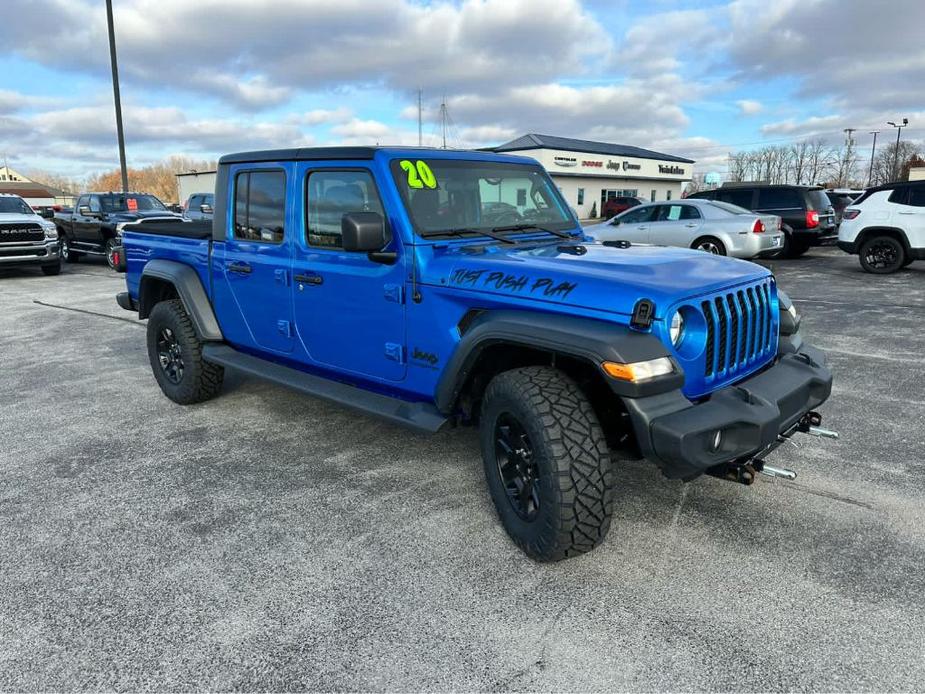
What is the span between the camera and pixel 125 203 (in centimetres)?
1559

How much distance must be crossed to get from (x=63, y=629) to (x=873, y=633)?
298cm

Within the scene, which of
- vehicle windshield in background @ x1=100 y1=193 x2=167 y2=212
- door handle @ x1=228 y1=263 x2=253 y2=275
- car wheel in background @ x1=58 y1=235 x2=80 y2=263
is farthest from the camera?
car wheel in background @ x1=58 y1=235 x2=80 y2=263

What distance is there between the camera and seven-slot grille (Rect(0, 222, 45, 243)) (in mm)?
13000

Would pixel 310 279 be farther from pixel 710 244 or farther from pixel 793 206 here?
pixel 793 206

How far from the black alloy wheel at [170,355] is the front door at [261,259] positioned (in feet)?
2.97

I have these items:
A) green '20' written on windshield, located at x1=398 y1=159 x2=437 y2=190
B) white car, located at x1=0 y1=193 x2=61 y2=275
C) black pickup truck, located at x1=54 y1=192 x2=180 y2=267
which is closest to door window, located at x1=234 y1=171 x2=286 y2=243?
green '20' written on windshield, located at x1=398 y1=159 x2=437 y2=190

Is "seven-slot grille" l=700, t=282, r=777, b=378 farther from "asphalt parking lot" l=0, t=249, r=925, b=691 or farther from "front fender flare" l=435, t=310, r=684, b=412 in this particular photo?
"asphalt parking lot" l=0, t=249, r=925, b=691

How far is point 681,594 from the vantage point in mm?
2670

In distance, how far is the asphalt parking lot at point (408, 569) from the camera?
2.29m

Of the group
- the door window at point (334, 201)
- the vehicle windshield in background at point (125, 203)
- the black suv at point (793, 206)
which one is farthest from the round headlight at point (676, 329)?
the vehicle windshield in background at point (125, 203)

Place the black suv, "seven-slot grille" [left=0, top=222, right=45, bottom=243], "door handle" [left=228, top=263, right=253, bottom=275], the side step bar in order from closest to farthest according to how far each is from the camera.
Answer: the side step bar, "door handle" [left=228, top=263, right=253, bottom=275], "seven-slot grille" [left=0, top=222, right=45, bottom=243], the black suv

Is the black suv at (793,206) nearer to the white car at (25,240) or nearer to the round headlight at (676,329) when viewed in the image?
the round headlight at (676,329)

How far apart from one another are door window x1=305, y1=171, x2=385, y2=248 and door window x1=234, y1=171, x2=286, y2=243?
0.89 feet

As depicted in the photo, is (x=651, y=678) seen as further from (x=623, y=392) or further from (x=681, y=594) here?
(x=623, y=392)
